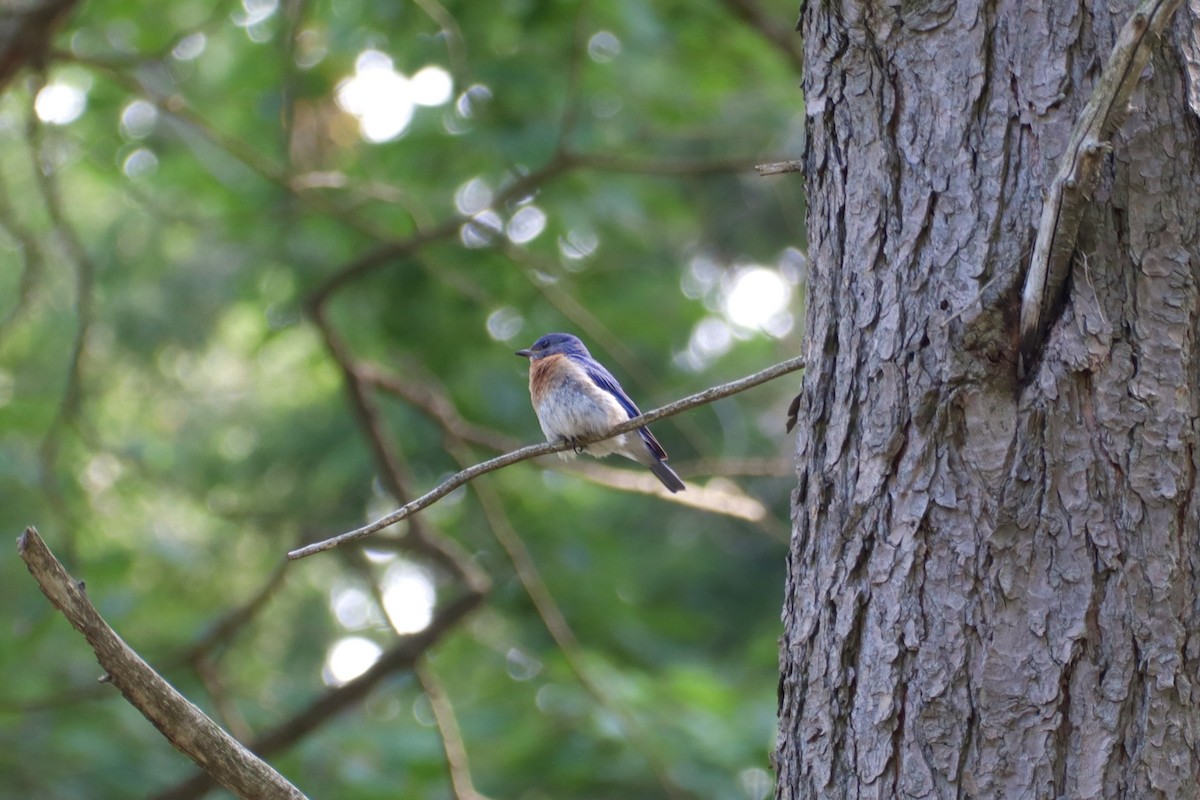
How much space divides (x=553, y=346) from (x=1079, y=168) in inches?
181

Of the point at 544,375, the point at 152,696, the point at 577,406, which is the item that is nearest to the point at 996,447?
the point at 152,696

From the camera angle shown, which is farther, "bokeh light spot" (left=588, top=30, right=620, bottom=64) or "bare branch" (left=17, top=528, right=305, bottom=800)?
"bokeh light spot" (left=588, top=30, right=620, bottom=64)

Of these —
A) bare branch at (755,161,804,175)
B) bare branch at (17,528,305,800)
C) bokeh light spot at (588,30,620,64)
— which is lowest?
bare branch at (17,528,305,800)

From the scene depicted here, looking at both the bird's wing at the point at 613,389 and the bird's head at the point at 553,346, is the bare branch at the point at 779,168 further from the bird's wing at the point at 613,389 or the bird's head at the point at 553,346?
the bird's head at the point at 553,346

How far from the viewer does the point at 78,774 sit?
266 inches

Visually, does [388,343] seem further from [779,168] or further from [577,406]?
[779,168]

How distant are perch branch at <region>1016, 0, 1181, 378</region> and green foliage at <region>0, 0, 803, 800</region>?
3.11 meters

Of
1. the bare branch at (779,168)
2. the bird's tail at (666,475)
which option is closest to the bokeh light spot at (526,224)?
the bird's tail at (666,475)

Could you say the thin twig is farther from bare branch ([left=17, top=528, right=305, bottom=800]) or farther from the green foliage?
the green foliage

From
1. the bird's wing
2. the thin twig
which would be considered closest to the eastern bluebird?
the bird's wing

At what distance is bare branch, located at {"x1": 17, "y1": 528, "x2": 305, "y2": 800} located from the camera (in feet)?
7.80

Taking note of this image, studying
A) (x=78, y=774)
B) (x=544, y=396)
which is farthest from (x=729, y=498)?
(x=78, y=774)

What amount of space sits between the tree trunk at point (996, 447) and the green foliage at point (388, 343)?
112 inches

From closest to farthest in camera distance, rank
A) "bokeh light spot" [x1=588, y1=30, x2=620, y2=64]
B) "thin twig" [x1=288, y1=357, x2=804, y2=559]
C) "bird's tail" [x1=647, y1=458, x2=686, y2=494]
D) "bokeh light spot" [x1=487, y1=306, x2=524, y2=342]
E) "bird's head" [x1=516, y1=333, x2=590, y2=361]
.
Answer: "thin twig" [x1=288, y1=357, x2=804, y2=559] < "bird's tail" [x1=647, y1=458, x2=686, y2=494] < "bird's head" [x1=516, y1=333, x2=590, y2=361] < "bokeh light spot" [x1=588, y1=30, x2=620, y2=64] < "bokeh light spot" [x1=487, y1=306, x2=524, y2=342]
